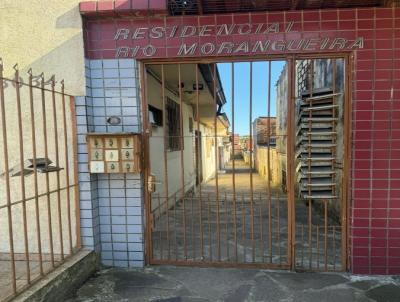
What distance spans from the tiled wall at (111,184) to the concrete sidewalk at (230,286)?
0.30 m

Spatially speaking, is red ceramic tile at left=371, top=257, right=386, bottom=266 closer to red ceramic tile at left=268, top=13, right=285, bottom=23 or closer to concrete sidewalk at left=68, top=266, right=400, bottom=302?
concrete sidewalk at left=68, top=266, right=400, bottom=302

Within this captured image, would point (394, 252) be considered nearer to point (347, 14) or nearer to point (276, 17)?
point (347, 14)

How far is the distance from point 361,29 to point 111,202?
3364mm

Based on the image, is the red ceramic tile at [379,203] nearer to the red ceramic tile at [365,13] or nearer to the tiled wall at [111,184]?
the red ceramic tile at [365,13]

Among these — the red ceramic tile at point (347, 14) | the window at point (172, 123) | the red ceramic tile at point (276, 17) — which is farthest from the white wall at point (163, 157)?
the red ceramic tile at point (347, 14)

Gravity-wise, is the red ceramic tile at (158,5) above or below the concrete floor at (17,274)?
above

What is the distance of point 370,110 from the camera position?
3.22 m

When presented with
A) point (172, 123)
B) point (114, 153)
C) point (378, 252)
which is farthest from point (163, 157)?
point (378, 252)

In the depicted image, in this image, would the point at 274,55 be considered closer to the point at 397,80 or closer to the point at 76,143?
the point at 397,80

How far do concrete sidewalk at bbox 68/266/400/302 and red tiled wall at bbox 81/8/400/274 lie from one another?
330 millimetres

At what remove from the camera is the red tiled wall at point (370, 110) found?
3.18 metres

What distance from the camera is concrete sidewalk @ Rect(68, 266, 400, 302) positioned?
9.74 ft

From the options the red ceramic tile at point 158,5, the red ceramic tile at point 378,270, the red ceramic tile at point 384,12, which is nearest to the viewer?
the red ceramic tile at point 384,12

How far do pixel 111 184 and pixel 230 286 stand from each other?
1764 mm
